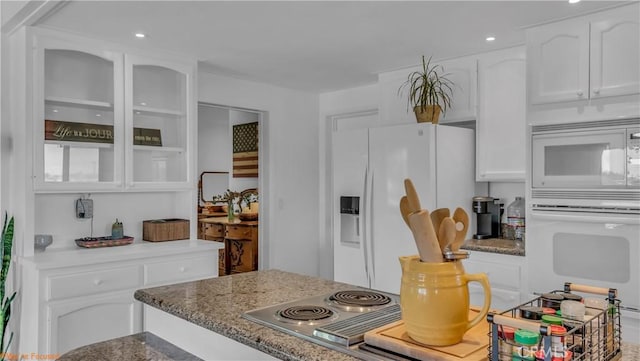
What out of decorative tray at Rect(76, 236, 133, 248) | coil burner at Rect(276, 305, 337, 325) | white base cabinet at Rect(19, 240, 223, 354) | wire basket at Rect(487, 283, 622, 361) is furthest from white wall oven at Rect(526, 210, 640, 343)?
decorative tray at Rect(76, 236, 133, 248)

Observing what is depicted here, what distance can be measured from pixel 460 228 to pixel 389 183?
247 centimetres

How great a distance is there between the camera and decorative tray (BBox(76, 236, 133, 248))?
324 centimetres

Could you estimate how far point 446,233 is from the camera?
1088 mm

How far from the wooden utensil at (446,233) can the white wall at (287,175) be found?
3.63m

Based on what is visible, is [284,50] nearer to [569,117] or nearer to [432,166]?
[432,166]

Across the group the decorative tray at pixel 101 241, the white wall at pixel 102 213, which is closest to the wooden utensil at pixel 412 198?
the decorative tray at pixel 101 241

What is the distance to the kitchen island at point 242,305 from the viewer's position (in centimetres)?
119

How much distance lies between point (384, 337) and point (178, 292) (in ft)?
3.13

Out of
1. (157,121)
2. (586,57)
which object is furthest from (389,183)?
(157,121)

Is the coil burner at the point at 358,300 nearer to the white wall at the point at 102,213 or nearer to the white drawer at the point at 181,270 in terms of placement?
the white drawer at the point at 181,270

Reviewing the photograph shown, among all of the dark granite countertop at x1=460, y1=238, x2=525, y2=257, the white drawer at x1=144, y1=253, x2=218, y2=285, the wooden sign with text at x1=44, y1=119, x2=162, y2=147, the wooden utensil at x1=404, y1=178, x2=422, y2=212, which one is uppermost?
the wooden sign with text at x1=44, y1=119, x2=162, y2=147

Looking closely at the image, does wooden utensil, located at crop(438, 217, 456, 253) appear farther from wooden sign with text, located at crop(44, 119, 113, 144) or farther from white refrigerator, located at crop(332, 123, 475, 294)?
wooden sign with text, located at crop(44, 119, 113, 144)

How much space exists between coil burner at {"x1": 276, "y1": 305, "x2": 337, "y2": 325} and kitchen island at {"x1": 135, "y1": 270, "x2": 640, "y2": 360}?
0.09 m

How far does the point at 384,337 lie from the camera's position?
1.16 meters
